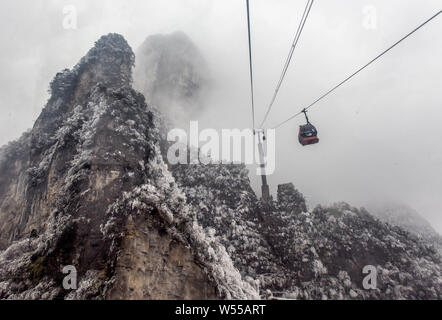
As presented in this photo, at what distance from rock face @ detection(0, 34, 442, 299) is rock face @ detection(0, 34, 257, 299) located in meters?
0.06

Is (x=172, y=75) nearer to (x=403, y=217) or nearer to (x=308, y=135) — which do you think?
(x=308, y=135)

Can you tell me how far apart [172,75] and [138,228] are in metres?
59.0

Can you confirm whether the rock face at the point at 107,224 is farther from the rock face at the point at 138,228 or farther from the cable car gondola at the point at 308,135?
the cable car gondola at the point at 308,135

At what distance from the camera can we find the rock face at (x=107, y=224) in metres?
10.1

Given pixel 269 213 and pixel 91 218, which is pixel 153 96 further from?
pixel 91 218

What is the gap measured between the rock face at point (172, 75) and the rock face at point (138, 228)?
92.9 ft

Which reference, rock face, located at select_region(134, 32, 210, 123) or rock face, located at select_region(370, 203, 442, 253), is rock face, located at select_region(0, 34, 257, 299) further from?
rock face, located at select_region(370, 203, 442, 253)

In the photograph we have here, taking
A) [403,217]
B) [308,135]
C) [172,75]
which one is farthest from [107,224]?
[403,217]

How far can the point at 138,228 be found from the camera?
36.7 ft

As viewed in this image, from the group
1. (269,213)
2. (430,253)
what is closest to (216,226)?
(269,213)

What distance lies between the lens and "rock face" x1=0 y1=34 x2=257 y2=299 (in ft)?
33.2

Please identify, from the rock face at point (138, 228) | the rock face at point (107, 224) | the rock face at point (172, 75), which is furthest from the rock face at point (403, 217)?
the rock face at point (107, 224)

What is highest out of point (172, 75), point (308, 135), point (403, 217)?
point (172, 75)

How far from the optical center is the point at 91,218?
463 inches
